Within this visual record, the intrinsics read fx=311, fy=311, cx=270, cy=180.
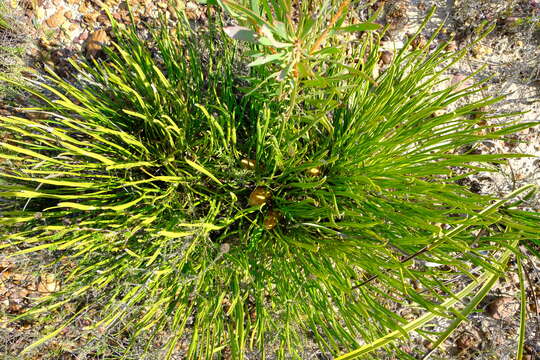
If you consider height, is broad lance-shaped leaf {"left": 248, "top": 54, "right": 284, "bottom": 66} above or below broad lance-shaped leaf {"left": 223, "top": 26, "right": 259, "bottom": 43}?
below

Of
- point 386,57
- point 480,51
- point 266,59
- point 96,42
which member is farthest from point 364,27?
point 480,51

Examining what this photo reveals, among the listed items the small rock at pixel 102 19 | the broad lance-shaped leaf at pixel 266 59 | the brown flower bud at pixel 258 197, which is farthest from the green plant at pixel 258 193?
the small rock at pixel 102 19

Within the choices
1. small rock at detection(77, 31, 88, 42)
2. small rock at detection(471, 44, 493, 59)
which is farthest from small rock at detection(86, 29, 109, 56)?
small rock at detection(471, 44, 493, 59)

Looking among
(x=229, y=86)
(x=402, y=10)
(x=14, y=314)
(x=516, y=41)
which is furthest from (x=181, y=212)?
(x=516, y=41)

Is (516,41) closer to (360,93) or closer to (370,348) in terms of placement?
(360,93)

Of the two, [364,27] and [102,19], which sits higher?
[364,27]

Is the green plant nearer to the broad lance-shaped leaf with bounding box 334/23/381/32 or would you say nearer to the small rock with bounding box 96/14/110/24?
the broad lance-shaped leaf with bounding box 334/23/381/32

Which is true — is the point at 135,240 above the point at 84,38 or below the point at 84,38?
below

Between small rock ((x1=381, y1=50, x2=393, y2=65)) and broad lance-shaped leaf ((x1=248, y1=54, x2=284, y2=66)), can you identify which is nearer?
broad lance-shaped leaf ((x1=248, y1=54, x2=284, y2=66))

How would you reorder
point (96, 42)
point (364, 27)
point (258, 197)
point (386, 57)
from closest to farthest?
point (364, 27) → point (258, 197) → point (96, 42) → point (386, 57)

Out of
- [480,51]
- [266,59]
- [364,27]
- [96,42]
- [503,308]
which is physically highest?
[480,51]

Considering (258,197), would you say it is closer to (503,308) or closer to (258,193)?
(258,193)
